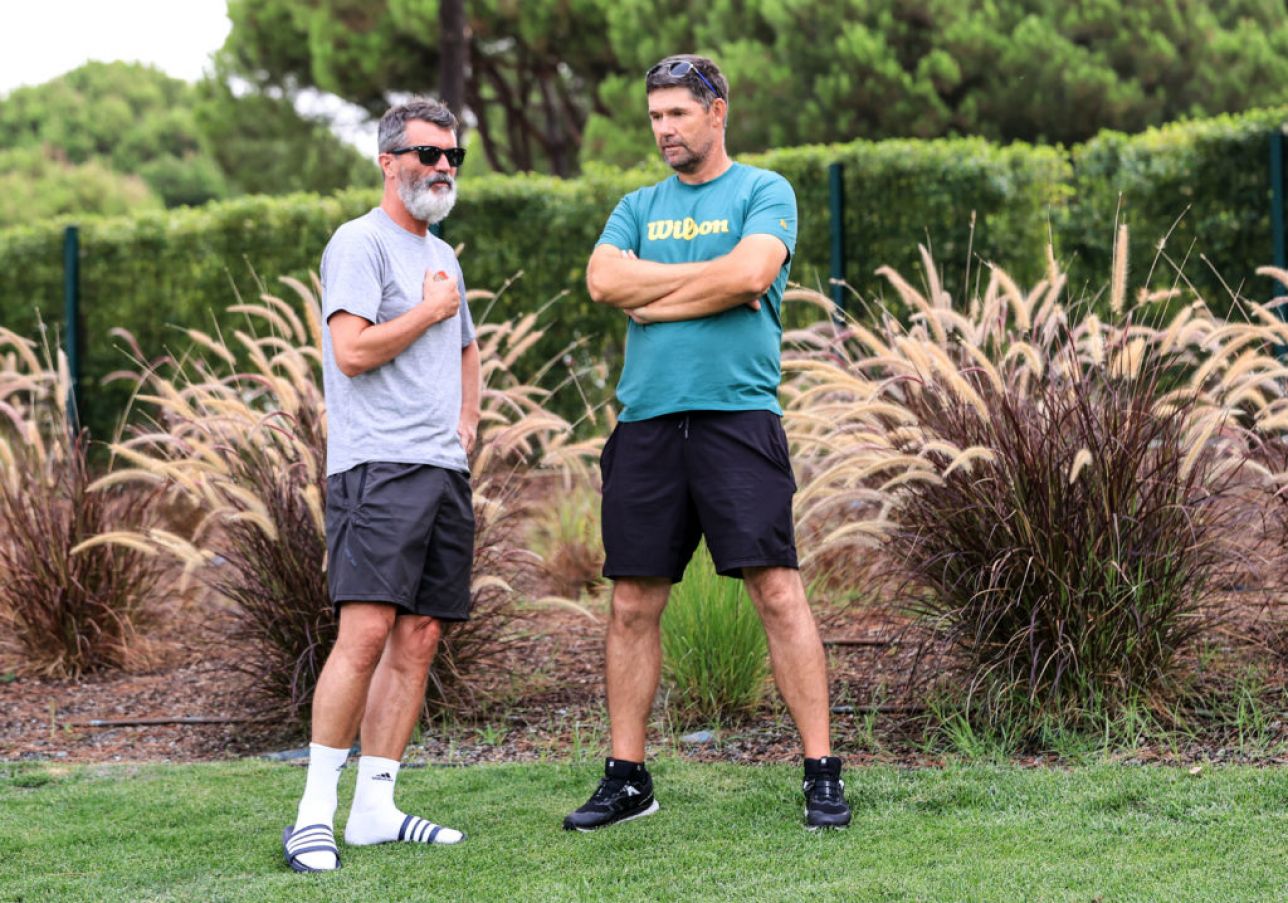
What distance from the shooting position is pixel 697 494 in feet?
12.2

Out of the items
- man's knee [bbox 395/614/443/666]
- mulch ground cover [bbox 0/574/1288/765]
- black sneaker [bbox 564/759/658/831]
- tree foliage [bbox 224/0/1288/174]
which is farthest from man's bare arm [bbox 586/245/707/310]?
tree foliage [bbox 224/0/1288/174]

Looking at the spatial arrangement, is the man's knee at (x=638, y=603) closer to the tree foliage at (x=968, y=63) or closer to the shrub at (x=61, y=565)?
the shrub at (x=61, y=565)

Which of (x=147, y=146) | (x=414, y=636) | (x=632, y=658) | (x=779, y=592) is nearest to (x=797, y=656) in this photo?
(x=779, y=592)

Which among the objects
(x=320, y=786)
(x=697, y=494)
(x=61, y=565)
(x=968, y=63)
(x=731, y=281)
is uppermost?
(x=968, y=63)

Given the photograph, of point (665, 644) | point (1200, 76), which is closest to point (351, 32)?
point (1200, 76)

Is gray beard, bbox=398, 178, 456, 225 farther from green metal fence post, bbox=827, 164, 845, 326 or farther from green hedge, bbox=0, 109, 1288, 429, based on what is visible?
green metal fence post, bbox=827, 164, 845, 326

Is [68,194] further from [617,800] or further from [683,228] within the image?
[617,800]

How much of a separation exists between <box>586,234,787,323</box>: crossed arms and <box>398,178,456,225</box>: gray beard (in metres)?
0.43

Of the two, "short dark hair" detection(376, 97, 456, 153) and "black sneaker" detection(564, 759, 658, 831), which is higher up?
"short dark hair" detection(376, 97, 456, 153)

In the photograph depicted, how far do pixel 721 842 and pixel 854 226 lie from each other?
245 inches

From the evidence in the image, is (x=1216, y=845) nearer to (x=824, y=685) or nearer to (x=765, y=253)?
(x=824, y=685)

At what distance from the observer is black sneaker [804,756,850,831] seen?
3.58m

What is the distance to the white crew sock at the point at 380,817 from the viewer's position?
3643 mm

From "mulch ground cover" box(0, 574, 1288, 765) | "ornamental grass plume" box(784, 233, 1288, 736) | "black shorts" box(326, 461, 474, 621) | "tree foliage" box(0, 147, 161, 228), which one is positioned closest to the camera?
"black shorts" box(326, 461, 474, 621)
